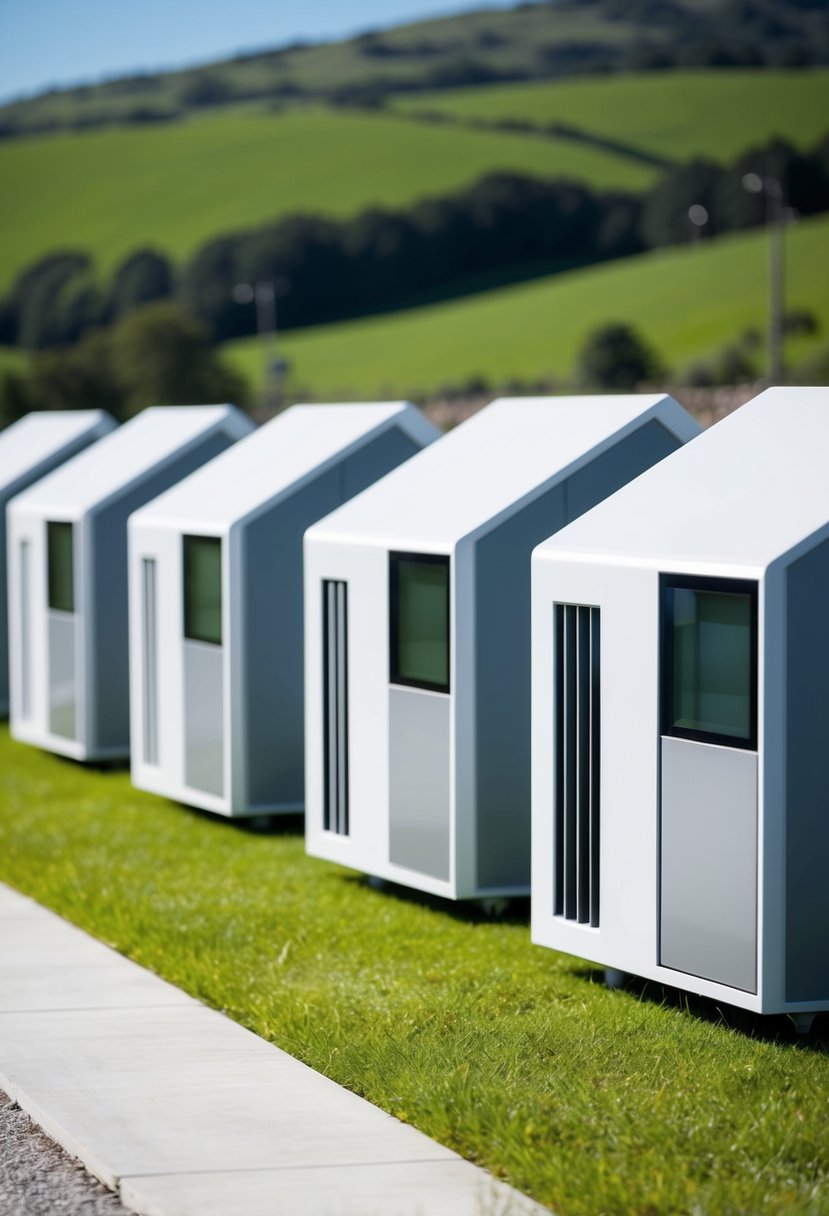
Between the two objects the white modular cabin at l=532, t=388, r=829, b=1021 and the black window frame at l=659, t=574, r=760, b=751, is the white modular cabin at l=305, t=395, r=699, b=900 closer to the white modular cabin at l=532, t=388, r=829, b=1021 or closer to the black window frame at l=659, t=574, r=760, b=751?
the white modular cabin at l=532, t=388, r=829, b=1021

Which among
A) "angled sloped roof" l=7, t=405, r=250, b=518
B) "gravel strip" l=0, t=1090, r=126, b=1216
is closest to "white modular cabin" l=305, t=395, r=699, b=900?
"gravel strip" l=0, t=1090, r=126, b=1216

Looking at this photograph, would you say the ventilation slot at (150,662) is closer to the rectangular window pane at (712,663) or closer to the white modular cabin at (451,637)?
the white modular cabin at (451,637)

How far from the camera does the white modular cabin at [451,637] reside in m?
8.78

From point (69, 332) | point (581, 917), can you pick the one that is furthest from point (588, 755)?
point (69, 332)

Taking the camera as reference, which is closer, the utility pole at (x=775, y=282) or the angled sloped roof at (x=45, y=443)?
the angled sloped roof at (x=45, y=443)

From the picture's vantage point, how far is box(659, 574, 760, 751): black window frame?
6.55 meters

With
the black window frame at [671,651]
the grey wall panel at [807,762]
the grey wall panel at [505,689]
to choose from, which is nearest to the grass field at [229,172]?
the grey wall panel at [505,689]

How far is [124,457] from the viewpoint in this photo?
14.4 m

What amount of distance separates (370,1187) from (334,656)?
180 inches

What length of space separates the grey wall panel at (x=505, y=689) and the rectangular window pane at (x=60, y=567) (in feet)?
18.9

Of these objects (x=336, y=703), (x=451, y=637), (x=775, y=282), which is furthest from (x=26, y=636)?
(x=775, y=282)

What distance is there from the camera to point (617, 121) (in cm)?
10531

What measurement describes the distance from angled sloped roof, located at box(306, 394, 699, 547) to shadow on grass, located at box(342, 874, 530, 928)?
5.95 feet

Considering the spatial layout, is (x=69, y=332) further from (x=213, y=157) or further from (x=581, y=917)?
(x=581, y=917)
